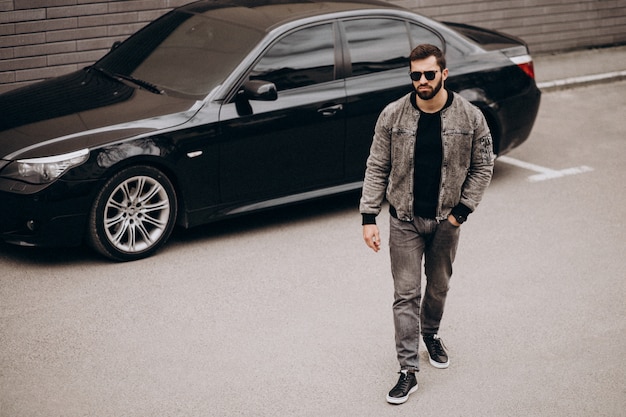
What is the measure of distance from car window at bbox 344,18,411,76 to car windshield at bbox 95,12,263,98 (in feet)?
2.77

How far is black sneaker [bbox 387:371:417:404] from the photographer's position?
4.78 metres

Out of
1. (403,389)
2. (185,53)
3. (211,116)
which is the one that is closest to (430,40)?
(185,53)

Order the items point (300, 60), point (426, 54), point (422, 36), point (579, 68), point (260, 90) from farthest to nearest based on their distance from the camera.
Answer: point (579, 68) < point (422, 36) < point (300, 60) < point (260, 90) < point (426, 54)

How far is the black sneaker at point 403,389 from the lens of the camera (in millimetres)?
4777

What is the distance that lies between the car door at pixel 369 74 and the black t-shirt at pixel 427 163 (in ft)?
8.56

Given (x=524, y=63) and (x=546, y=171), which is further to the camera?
(x=546, y=171)

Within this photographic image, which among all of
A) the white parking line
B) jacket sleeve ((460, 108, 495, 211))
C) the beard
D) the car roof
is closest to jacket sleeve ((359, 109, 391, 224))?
the beard

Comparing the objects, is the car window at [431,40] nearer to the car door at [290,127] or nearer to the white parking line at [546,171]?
the car door at [290,127]

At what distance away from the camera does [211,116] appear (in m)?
6.65

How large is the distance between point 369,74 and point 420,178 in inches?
113

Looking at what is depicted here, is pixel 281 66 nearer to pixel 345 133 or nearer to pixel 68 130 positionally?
pixel 345 133

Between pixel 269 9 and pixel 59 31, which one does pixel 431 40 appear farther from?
pixel 59 31

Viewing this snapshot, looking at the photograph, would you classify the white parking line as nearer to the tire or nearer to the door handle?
the door handle

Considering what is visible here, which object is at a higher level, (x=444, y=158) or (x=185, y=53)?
(x=185, y=53)
